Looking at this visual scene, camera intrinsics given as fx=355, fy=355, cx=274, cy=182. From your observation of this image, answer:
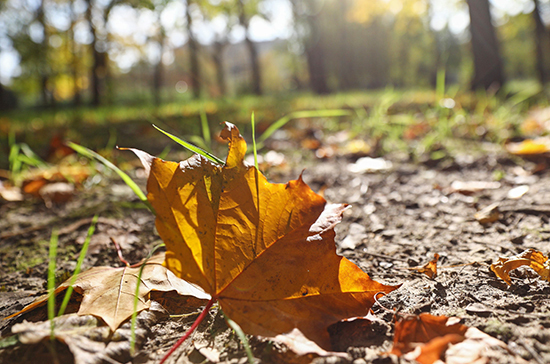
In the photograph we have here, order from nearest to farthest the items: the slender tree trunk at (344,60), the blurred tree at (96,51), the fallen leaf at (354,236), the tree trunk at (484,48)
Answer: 1. the fallen leaf at (354,236)
2. the tree trunk at (484,48)
3. the blurred tree at (96,51)
4. the slender tree trunk at (344,60)

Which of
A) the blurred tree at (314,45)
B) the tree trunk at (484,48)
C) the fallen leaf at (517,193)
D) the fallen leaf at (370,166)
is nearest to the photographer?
the fallen leaf at (517,193)

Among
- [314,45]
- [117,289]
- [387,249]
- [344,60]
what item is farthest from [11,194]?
[344,60]

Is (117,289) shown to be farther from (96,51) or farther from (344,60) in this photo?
(344,60)

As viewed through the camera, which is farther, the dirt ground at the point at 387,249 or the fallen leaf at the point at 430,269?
the fallen leaf at the point at 430,269

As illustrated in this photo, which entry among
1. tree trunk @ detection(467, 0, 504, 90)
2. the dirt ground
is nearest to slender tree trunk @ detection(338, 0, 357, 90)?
tree trunk @ detection(467, 0, 504, 90)

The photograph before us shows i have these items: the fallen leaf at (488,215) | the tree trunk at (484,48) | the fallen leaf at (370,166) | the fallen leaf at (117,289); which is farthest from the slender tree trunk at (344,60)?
the fallen leaf at (117,289)

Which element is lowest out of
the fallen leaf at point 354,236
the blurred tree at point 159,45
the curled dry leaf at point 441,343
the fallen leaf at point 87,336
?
the fallen leaf at point 354,236

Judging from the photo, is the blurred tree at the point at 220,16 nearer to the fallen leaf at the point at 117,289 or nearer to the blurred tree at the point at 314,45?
the blurred tree at the point at 314,45
